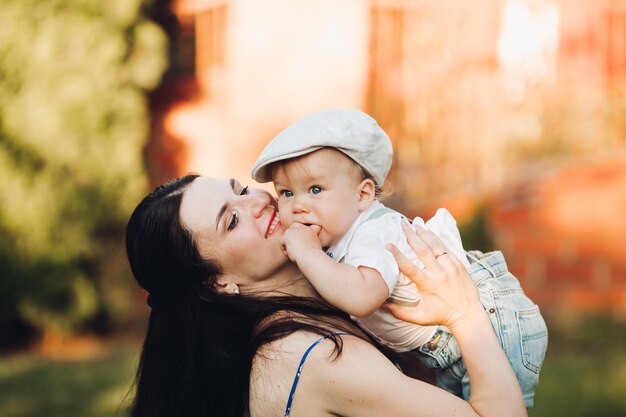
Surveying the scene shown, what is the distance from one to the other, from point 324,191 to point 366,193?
0.49 ft

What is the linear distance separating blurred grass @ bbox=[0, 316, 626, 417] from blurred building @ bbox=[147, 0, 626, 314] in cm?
42

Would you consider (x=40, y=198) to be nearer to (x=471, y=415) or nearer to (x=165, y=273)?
(x=165, y=273)

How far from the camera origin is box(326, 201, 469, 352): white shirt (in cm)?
216

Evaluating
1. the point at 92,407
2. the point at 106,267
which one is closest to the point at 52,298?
the point at 106,267

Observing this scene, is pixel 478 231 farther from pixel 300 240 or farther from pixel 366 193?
pixel 300 240

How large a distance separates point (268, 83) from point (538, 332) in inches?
206

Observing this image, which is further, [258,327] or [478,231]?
[478,231]

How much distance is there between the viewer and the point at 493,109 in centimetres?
725

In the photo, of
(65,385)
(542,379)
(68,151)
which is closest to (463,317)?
(542,379)

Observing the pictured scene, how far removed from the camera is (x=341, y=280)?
209cm

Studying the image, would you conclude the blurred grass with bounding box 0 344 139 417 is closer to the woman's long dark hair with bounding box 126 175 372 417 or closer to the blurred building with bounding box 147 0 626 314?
the blurred building with bounding box 147 0 626 314

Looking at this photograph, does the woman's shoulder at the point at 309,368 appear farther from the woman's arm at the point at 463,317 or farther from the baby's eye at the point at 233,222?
the baby's eye at the point at 233,222

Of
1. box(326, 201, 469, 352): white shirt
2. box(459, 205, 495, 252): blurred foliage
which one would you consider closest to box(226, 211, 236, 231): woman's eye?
box(326, 201, 469, 352): white shirt

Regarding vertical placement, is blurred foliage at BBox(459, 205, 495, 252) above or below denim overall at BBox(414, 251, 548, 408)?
below
